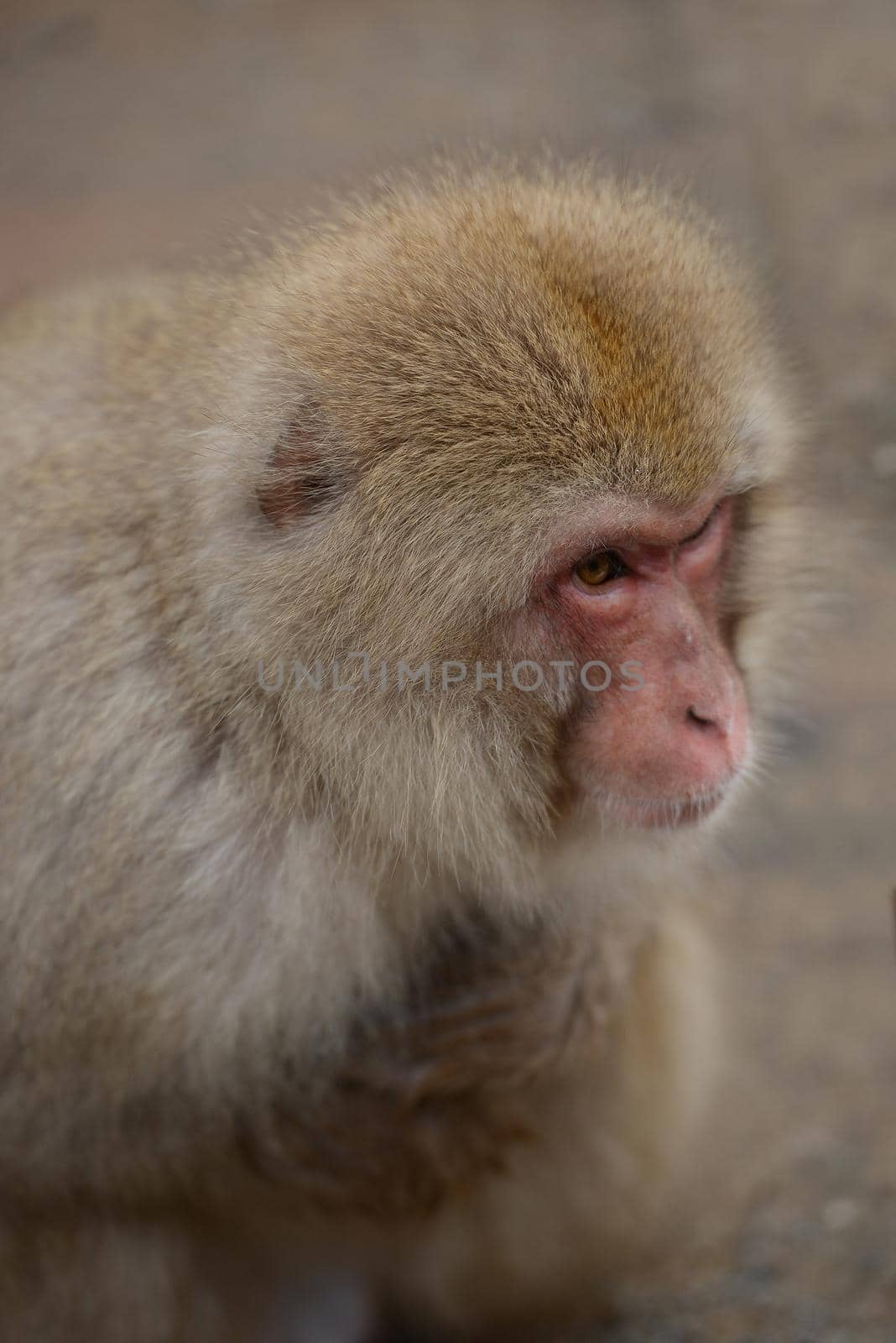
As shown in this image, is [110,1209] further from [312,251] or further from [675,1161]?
[312,251]

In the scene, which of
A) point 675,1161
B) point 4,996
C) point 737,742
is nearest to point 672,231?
point 737,742

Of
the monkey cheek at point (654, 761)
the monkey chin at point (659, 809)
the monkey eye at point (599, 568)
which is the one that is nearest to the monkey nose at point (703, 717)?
the monkey cheek at point (654, 761)

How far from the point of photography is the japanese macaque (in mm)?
2264

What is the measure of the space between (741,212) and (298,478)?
3.70m

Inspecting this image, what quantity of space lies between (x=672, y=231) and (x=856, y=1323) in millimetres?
2115

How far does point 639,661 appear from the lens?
92.1 inches

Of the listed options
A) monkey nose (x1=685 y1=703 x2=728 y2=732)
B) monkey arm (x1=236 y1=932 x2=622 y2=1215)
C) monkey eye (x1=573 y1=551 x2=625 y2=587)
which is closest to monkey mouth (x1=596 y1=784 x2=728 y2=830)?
monkey nose (x1=685 y1=703 x2=728 y2=732)

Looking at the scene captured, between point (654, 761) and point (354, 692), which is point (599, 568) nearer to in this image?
point (654, 761)

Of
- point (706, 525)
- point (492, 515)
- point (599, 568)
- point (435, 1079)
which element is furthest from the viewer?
point (435, 1079)

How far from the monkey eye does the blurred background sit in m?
0.74

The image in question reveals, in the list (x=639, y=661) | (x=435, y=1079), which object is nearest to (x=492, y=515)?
(x=639, y=661)

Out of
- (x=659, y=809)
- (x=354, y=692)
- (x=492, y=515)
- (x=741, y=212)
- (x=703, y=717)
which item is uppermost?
(x=741, y=212)

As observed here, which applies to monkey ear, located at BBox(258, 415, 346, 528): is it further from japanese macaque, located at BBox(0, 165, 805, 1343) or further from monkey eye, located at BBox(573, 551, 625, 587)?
monkey eye, located at BBox(573, 551, 625, 587)

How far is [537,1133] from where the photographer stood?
3025 mm
